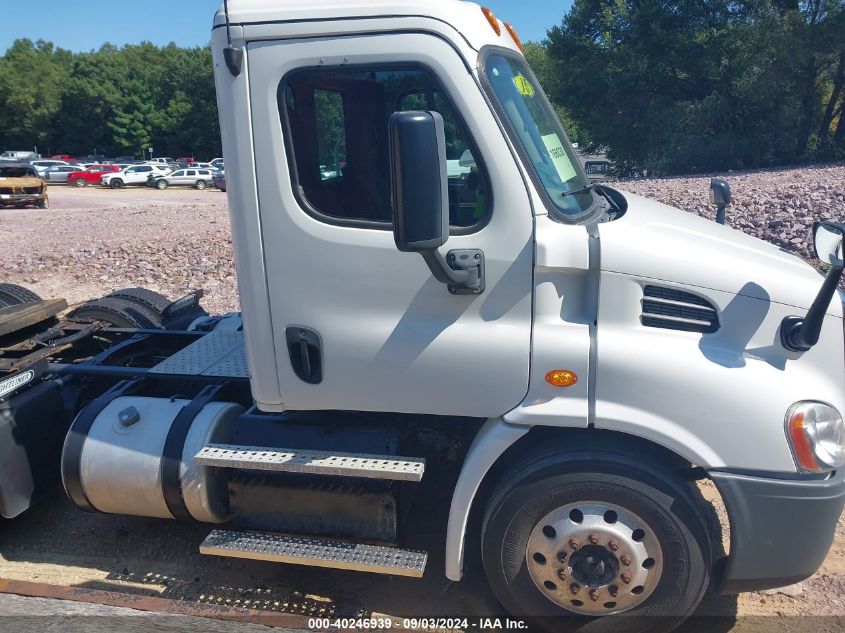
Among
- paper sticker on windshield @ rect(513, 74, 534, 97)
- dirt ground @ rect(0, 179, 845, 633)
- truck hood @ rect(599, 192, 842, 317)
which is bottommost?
dirt ground @ rect(0, 179, 845, 633)

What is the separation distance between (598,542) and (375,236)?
1.60 metres

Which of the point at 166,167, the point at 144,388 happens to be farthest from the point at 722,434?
the point at 166,167

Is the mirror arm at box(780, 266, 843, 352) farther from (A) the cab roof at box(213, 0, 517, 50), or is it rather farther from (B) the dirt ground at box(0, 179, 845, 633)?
(A) the cab roof at box(213, 0, 517, 50)

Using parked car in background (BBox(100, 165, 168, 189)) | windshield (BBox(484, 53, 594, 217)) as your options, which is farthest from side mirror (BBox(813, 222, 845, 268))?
parked car in background (BBox(100, 165, 168, 189))

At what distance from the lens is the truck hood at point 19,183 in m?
27.2

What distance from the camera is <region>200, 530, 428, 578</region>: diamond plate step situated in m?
3.24

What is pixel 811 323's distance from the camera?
2.79 metres

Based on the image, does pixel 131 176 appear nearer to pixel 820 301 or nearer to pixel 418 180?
pixel 418 180

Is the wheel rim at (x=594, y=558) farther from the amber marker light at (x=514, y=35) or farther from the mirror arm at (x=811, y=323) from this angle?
the amber marker light at (x=514, y=35)

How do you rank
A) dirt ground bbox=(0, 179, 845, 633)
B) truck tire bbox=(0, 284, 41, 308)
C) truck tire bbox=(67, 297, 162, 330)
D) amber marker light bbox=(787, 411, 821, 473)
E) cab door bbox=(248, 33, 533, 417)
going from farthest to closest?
truck tire bbox=(0, 284, 41, 308)
truck tire bbox=(67, 297, 162, 330)
dirt ground bbox=(0, 179, 845, 633)
cab door bbox=(248, 33, 533, 417)
amber marker light bbox=(787, 411, 821, 473)

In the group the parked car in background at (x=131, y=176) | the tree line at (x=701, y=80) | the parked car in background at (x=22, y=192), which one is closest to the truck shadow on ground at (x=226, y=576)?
the tree line at (x=701, y=80)

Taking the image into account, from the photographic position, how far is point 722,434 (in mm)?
2902

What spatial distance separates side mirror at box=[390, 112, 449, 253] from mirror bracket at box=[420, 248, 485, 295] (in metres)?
0.30

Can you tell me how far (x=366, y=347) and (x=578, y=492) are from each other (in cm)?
109
